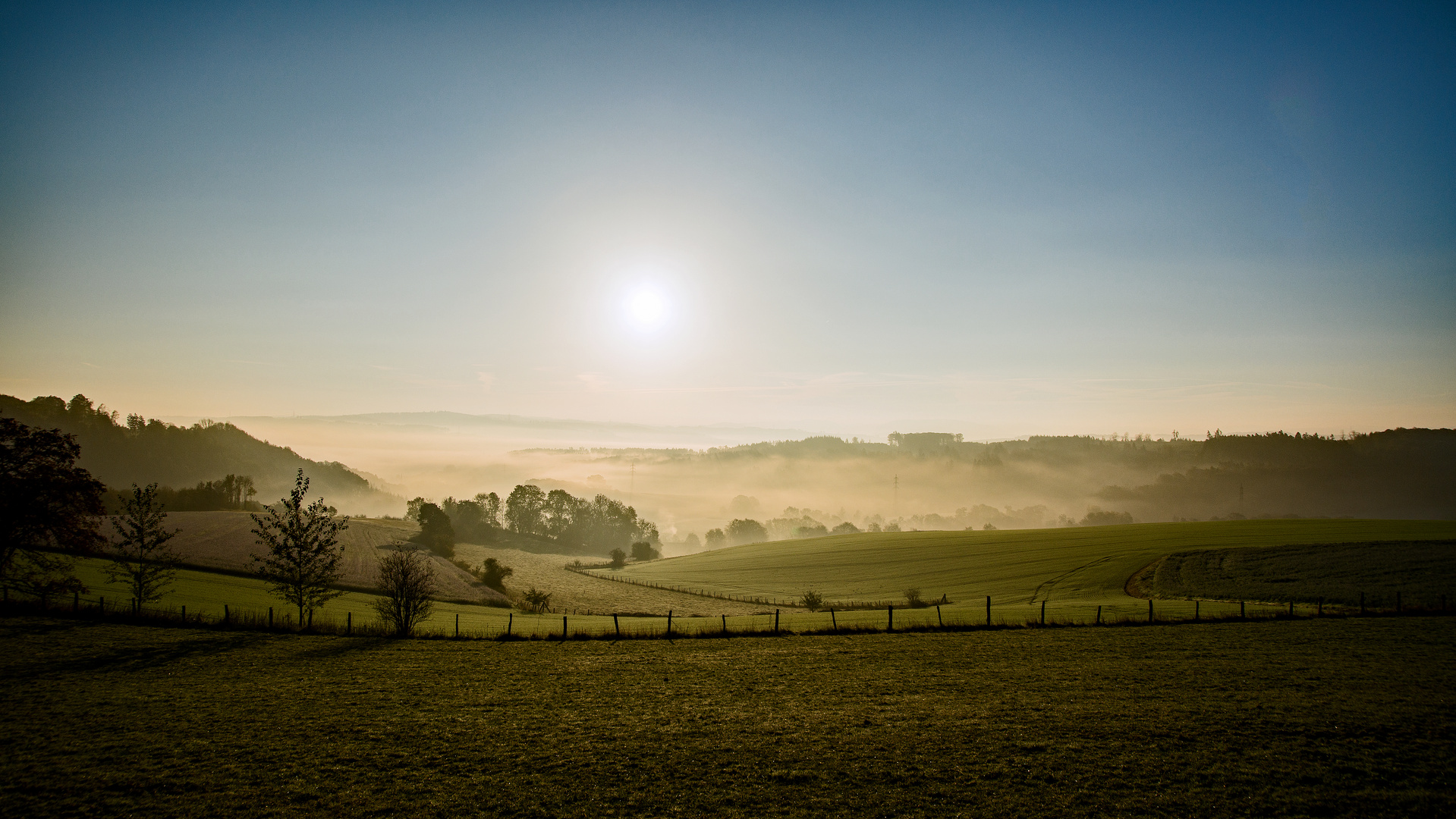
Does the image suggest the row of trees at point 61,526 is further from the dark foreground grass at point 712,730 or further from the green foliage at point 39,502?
the dark foreground grass at point 712,730

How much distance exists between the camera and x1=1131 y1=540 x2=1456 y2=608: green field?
4606 centimetres

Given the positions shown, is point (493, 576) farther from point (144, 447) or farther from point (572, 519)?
point (144, 447)

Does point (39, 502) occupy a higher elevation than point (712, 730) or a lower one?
higher

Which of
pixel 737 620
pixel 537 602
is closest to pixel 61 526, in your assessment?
pixel 737 620

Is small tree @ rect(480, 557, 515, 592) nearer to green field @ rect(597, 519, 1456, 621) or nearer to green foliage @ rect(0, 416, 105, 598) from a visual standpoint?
green field @ rect(597, 519, 1456, 621)

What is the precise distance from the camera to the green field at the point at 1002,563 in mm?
60069

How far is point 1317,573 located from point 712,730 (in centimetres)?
6249

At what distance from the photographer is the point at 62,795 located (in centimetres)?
1235

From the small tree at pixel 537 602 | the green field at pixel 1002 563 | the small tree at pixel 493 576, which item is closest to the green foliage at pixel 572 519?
the green field at pixel 1002 563

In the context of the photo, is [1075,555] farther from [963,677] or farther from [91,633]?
[91,633]

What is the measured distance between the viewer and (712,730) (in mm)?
17094

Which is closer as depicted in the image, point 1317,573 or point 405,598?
point 405,598

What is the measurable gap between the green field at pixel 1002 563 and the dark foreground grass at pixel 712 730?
19966 mm

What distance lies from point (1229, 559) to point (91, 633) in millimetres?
84626
